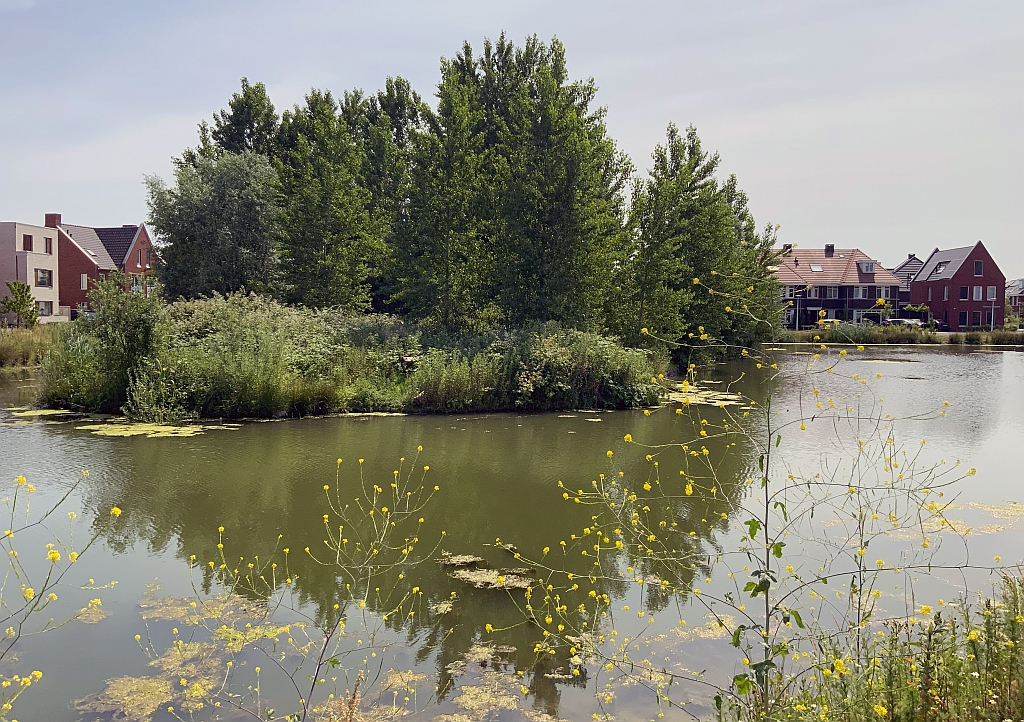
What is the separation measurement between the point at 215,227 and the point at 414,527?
2638cm

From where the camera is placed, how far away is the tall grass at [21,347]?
2452cm

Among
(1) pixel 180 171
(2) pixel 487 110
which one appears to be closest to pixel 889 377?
(2) pixel 487 110

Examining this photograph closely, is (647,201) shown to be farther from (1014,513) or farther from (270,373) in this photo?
(1014,513)

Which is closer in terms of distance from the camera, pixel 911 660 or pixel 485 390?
pixel 911 660

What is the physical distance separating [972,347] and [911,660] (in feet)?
163

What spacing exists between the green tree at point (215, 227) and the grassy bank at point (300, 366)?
40.0 ft

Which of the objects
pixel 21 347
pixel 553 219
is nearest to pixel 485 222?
pixel 553 219

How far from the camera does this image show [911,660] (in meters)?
4.40

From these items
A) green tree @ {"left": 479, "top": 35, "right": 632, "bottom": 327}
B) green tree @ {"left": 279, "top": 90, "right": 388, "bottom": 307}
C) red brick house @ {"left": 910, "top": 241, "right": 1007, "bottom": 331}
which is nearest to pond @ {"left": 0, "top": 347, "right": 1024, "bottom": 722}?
green tree @ {"left": 479, "top": 35, "right": 632, "bottom": 327}

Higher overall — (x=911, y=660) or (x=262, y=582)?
(x=911, y=660)

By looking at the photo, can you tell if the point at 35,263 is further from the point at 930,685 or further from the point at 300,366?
the point at 930,685

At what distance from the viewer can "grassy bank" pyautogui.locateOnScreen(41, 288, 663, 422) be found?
618 inches

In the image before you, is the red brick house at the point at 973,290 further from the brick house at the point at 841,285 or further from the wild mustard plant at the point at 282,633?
the wild mustard plant at the point at 282,633

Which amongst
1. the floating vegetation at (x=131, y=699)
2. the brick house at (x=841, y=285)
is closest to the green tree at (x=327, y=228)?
the floating vegetation at (x=131, y=699)
